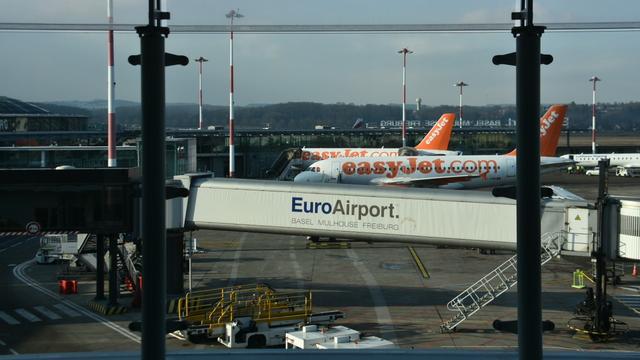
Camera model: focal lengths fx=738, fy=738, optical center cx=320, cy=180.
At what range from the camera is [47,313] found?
36.6 meters

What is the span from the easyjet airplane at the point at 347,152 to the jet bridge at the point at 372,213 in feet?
203

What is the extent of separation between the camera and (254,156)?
384 ft

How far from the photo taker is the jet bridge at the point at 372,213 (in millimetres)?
30547

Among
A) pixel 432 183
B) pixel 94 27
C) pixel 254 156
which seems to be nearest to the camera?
pixel 94 27

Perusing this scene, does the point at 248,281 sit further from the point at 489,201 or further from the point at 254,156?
the point at 254,156

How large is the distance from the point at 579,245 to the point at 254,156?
8926 cm

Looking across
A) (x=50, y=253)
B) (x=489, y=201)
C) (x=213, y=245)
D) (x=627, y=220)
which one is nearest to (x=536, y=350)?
(x=627, y=220)

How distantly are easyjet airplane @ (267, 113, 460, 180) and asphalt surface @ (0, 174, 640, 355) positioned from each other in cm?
3701

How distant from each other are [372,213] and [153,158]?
1087 inches

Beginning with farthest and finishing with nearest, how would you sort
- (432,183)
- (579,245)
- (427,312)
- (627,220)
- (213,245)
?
(432,183) → (213,245) → (427,312) → (579,245) → (627,220)

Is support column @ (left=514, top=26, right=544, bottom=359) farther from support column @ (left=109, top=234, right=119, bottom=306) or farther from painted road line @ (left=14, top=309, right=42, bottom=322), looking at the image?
painted road line @ (left=14, top=309, right=42, bottom=322)

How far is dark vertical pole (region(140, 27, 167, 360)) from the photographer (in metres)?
6.31

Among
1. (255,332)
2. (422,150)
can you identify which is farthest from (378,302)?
(422,150)

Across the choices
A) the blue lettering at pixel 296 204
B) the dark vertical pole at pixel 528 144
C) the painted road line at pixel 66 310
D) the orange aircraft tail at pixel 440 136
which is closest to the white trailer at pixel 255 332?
the blue lettering at pixel 296 204
